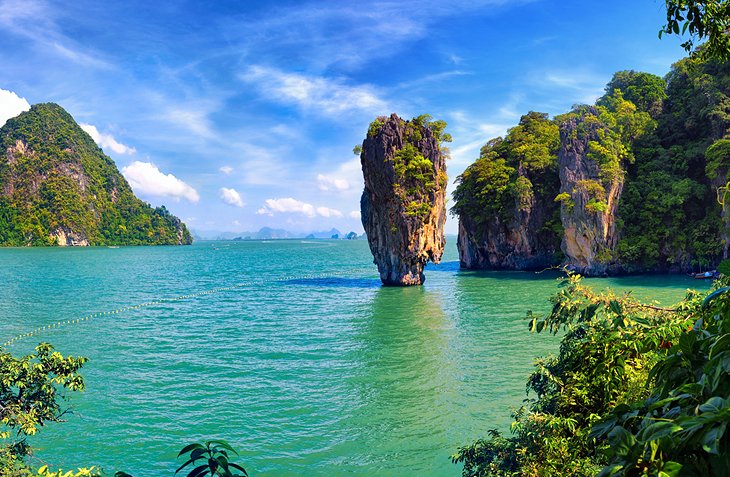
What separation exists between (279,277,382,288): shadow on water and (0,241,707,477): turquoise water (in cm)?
749

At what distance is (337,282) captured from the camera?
152ft

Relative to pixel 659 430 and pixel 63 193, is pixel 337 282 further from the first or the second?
pixel 63 193

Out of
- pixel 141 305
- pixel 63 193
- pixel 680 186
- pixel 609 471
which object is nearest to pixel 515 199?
pixel 680 186

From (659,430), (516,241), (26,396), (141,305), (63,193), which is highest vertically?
(63,193)

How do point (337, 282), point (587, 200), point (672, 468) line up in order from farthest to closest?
point (337, 282) < point (587, 200) < point (672, 468)

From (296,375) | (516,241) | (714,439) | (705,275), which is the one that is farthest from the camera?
(516,241)

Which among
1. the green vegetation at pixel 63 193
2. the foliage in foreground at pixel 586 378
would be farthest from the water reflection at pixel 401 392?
the green vegetation at pixel 63 193

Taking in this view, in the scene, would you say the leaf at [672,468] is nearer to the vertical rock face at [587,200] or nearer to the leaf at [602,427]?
the leaf at [602,427]

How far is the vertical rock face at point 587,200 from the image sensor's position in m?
41.2

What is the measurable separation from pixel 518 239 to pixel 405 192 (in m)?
18.3

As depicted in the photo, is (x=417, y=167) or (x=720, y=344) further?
(x=417, y=167)

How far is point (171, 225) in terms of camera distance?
173 metres

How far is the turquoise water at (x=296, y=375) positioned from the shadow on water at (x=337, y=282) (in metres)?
7.49

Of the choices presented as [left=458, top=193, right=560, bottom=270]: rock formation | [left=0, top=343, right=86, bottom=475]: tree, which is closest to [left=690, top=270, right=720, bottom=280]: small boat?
[left=458, top=193, right=560, bottom=270]: rock formation
